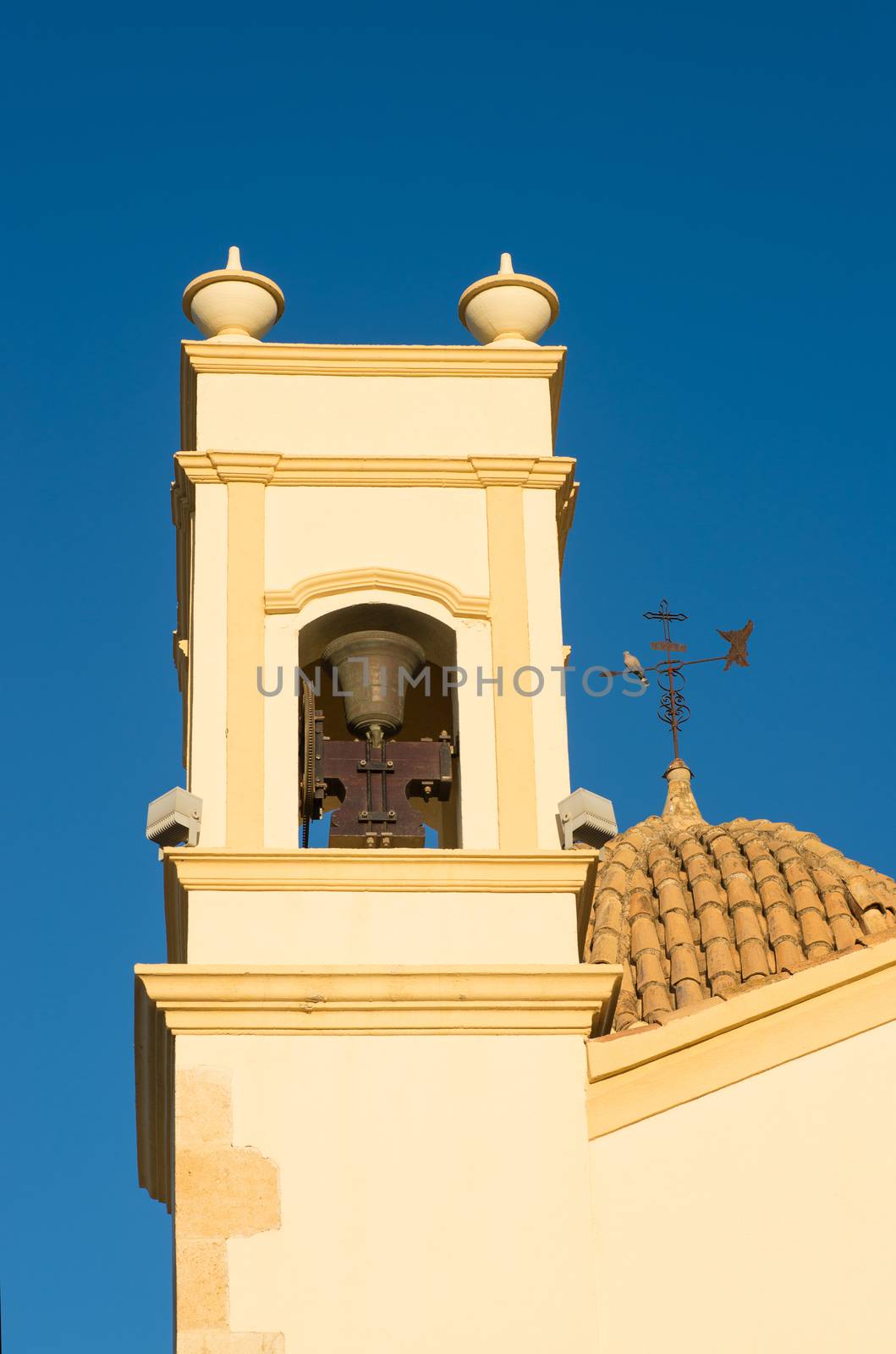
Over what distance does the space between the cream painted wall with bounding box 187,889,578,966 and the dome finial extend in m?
7.79

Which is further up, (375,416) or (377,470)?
(375,416)

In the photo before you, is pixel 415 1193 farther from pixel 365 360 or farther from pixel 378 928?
pixel 365 360

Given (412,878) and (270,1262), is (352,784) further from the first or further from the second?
(270,1262)

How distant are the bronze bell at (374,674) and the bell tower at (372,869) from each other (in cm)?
2

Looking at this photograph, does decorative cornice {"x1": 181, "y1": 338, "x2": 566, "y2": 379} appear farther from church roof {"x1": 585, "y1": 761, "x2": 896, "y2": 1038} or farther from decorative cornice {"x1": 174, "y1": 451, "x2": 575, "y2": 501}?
church roof {"x1": 585, "y1": 761, "x2": 896, "y2": 1038}

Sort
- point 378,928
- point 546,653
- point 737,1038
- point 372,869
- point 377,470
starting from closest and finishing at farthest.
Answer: point 737,1038
point 378,928
point 372,869
point 546,653
point 377,470

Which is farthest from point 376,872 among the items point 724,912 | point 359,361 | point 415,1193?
point 724,912

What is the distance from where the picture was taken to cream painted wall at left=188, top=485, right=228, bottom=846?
12.7 m

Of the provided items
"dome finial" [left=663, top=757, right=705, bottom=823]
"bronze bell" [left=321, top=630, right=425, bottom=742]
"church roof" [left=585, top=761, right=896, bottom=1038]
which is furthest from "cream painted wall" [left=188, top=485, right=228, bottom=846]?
"dome finial" [left=663, top=757, right=705, bottom=823]

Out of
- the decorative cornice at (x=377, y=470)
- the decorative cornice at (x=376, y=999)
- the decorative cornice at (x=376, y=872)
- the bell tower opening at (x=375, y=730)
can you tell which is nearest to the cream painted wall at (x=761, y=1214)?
the decorative cornice at (x=376, y=999)

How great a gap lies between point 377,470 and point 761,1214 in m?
4.29

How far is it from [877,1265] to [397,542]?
4279 mm

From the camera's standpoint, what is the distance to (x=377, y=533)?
44.7 feet

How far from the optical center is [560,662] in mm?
13344
